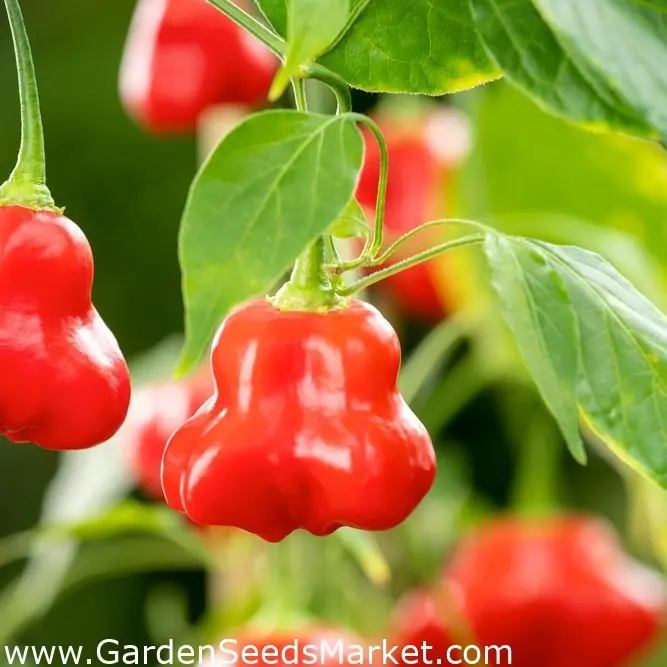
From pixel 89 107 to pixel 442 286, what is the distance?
61 centimetres

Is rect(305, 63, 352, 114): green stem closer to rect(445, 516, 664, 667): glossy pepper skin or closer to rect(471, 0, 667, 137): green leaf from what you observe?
rect(471, 0, 667, 137): green leaf

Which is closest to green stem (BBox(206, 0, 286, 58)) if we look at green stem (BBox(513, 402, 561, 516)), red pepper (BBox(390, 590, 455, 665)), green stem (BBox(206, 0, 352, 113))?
green stem (BBox(206, 0, 352, 113))

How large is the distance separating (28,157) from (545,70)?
136 millimetres

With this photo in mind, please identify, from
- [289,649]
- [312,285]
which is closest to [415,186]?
[289,649]

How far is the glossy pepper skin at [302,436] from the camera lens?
12.5 inches

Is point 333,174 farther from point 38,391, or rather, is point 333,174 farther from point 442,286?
point 442,286

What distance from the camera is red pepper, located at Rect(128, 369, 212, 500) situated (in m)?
0.63

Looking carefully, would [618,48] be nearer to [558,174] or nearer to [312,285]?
[312,285]

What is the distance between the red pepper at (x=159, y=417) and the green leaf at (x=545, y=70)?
371 mm

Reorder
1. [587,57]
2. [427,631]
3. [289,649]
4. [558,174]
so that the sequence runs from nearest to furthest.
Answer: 1. [587,57]
2. [289,649]
3. [427,631]
4. [558,174]

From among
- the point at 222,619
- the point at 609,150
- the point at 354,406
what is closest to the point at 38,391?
the point at 354,406

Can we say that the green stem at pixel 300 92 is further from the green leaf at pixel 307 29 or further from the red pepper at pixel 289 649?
the red pepper at pixel 289 649

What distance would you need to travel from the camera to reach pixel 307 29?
0.27 meters

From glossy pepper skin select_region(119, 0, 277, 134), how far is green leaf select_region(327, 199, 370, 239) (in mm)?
316
